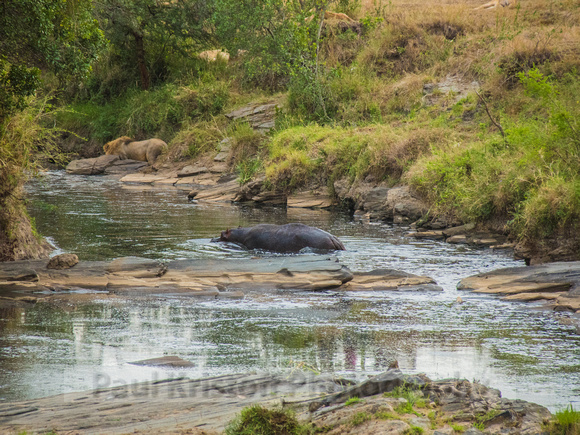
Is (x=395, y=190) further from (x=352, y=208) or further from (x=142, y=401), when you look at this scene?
(x=142, y=401)

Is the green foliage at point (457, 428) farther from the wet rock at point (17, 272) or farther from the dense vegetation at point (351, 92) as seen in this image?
the dense vegetation at point (351, 92)

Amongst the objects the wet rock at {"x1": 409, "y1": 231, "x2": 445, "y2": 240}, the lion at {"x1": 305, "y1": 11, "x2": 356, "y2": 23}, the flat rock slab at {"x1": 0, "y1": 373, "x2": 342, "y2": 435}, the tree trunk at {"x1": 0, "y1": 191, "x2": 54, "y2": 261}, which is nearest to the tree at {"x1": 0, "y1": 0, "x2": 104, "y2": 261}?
the tree trunk at {"x1": 0, "y1": 191, "x2": 54, "y2": 261}

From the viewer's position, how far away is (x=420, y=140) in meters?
17.6

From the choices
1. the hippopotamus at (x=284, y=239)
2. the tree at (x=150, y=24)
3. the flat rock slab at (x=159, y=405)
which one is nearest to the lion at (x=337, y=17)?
the tree at (x=150, y=24)

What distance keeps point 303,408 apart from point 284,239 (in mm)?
7390

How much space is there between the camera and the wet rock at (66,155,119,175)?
27.0m

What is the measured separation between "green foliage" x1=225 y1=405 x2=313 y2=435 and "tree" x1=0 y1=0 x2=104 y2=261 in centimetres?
619

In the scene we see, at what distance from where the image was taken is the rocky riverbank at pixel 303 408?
3.85 m

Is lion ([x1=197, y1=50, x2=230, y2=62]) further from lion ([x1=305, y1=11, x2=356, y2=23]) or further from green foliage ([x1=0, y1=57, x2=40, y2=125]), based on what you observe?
green foliage ([x1=0, y1=57, x2=40, y2=125])

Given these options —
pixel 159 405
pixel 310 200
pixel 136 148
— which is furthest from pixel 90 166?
pixel 159 405

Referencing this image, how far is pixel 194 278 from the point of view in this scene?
8836 mm

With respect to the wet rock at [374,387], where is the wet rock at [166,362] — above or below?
below

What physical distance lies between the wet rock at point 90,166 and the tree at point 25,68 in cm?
1707

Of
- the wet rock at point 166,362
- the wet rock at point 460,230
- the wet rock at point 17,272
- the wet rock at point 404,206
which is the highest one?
the wet rock at point 404,206
